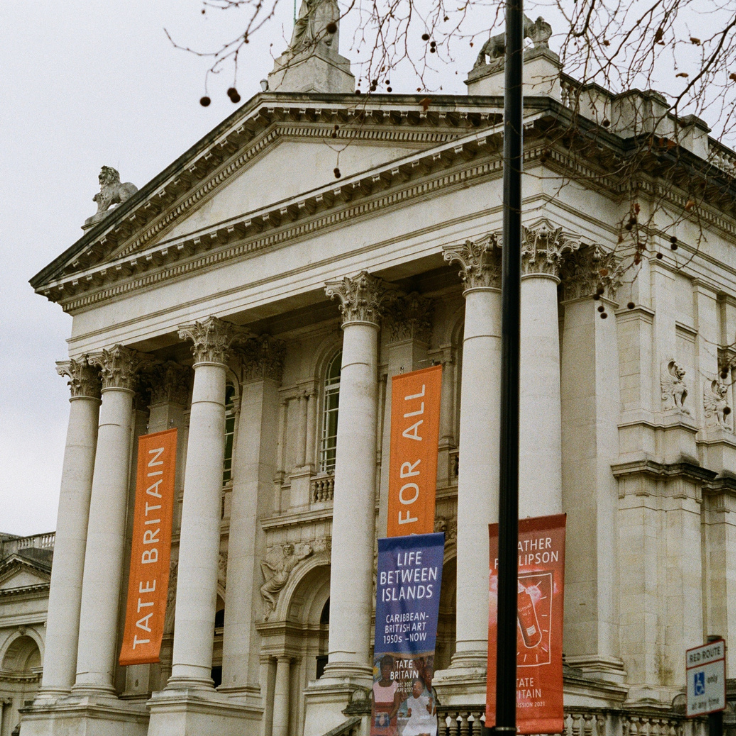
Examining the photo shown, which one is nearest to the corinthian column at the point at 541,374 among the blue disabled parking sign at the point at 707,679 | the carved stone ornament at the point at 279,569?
the carved stone ornament at the point at 279,569

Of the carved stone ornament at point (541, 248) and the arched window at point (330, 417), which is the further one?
the arched window at point (330, 417)

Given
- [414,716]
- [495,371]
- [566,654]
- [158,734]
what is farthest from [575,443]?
[158,734]

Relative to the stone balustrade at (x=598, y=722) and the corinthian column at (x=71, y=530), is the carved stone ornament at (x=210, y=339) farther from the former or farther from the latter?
the stone balustrade at (x=598, y=722)

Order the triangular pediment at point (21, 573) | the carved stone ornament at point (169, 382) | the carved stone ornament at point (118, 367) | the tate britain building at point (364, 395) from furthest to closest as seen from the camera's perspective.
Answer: the triangular pediment at point (21, 573) < the carved stone ornament at point (169, 382) < the carved stone ornament at point (118, 367) < the tate britain building at point (364, 395)

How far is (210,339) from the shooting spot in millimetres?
31156

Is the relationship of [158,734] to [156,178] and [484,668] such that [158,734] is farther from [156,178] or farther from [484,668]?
[156,178]

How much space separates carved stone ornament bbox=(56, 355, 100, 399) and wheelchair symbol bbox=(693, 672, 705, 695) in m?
24.8

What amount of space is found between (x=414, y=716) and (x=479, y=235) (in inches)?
372

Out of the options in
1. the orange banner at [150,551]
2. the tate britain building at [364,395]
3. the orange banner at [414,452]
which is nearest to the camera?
the tate britain building at [364,395]

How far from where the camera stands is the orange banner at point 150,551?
30.2 metres

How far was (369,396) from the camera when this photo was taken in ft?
91.5

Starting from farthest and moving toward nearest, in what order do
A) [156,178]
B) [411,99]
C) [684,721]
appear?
1. [156,178]
2. [411,99]
3. [684,721]

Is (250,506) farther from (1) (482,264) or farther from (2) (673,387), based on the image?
(2) (673,387)

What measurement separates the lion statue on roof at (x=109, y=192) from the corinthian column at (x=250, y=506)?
576 cm
